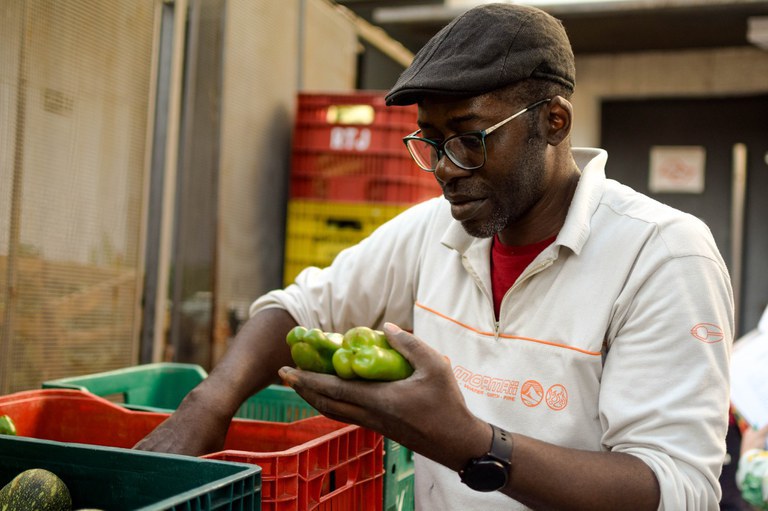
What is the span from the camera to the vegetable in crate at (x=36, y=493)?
5.38 feet

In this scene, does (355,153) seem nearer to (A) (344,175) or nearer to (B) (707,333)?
(A) (344,175)

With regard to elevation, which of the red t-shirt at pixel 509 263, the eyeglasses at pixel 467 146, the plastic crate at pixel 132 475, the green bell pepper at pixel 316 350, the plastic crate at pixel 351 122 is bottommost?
the plastic crate at pixel 132 475

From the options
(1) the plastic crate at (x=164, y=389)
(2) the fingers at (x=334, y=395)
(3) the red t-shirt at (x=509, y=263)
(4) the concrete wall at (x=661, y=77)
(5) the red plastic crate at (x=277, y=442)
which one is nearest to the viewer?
(2) the fingers at (x=334, y=395)

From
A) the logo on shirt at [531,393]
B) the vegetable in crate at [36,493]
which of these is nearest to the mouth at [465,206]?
the logo on shirt at [531,393]

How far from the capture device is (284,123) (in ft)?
17.9

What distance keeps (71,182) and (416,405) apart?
2.47 meters

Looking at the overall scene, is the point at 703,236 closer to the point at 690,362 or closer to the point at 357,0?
the point at 690,362

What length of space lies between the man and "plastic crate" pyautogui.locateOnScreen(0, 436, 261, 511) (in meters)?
0.24

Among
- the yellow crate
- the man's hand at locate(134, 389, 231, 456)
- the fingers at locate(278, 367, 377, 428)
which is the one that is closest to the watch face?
the fingers at locate(278, 367, 377, 428)

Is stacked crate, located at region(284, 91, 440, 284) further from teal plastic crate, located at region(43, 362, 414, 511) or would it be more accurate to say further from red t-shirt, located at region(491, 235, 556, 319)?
red t-shirt, located at region(491, 235, 556, 319)

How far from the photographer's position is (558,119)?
6.91 feet

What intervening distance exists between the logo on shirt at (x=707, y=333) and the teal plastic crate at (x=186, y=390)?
A: 840 mm

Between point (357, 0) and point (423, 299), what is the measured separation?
491 cm

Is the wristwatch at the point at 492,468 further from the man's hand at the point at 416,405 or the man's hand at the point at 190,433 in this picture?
the man's hand at the point at 190,433
